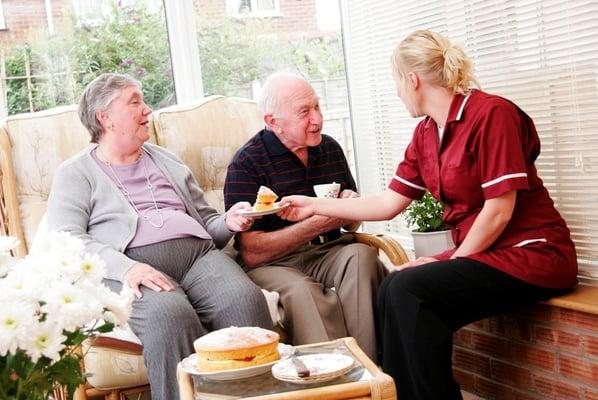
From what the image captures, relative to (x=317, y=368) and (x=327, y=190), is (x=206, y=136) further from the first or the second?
(x=317, y=368)

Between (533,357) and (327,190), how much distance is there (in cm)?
90

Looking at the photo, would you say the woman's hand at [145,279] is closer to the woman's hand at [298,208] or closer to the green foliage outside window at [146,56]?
the woman's hand at [298,208]

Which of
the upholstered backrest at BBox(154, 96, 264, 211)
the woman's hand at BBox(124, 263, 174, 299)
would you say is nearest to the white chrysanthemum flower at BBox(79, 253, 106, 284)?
the woman's hand at BBox(124, 263, 174, 299)

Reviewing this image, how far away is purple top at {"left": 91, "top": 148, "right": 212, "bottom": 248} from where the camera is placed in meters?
2.91

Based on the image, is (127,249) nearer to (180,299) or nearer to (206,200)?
(180,299)

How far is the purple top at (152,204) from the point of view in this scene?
291 cm

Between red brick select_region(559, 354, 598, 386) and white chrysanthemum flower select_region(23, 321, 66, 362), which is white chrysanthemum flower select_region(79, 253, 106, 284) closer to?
white chrysanthemum flower select_region(23, 321, 66, 362)

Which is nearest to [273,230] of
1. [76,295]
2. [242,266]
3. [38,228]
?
[242,266]

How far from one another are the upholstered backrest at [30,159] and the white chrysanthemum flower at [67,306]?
186 cm

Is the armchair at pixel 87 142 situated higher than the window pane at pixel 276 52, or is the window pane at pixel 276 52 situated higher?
the window pane at pixel 276 52

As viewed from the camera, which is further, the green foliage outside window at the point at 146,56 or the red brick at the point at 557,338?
the green foliage outside window at the point at 146,56

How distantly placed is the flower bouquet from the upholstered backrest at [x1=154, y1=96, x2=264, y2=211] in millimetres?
1946

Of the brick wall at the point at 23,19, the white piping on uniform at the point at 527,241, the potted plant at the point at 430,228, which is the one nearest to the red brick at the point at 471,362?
the potted plant at the point at 430,228

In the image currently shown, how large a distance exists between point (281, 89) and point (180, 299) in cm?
93
